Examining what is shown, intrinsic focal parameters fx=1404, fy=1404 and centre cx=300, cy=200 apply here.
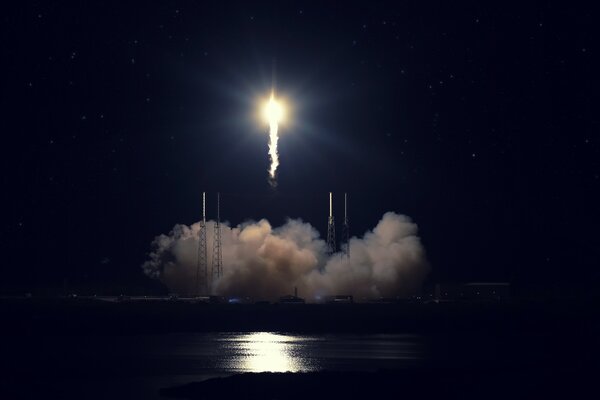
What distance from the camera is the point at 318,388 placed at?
88.1 metres

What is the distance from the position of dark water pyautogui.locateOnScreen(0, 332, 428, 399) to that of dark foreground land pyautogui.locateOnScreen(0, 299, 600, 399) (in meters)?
0.38

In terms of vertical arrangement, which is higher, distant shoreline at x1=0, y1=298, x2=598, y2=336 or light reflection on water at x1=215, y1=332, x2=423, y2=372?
distant shoreline at x1=0, y1=298, x2=598, y2=336

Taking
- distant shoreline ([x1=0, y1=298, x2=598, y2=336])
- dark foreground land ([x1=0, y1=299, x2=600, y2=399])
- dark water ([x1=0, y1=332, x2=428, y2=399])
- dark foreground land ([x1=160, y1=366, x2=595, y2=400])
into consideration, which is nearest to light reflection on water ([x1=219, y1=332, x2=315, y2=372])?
dark water ([x1=0, y1=332, x2=428, y2=399])

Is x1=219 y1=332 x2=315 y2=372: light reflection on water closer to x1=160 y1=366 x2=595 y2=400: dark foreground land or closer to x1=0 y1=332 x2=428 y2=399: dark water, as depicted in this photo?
x1=0 y1=332 x2=428 y2=399: dark water

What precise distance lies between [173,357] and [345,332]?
43260 millimetres

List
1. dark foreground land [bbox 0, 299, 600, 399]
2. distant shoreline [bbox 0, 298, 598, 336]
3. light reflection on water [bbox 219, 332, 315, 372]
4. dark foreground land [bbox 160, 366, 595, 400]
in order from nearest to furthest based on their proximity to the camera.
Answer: dark foreground land [bbox 160, 366, 595, 400]
dark foreground land [bbox 0, 299, 600, 399]
light reflection on water [bbox 219, 332, 315, 372]
distant shoreline [bbox 0, 298, 598, 336]

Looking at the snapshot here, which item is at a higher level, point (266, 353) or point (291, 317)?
point (291, 317)

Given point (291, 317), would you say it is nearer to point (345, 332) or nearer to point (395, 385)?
point (345, 332)

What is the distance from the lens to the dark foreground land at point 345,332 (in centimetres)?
8856

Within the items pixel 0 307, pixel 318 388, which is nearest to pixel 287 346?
pixel 318 388

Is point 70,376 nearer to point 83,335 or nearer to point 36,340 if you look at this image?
point 36,340

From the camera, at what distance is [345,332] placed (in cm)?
15825

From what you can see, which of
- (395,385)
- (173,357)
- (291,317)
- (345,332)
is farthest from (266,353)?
(291,317)

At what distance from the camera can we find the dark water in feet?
314
